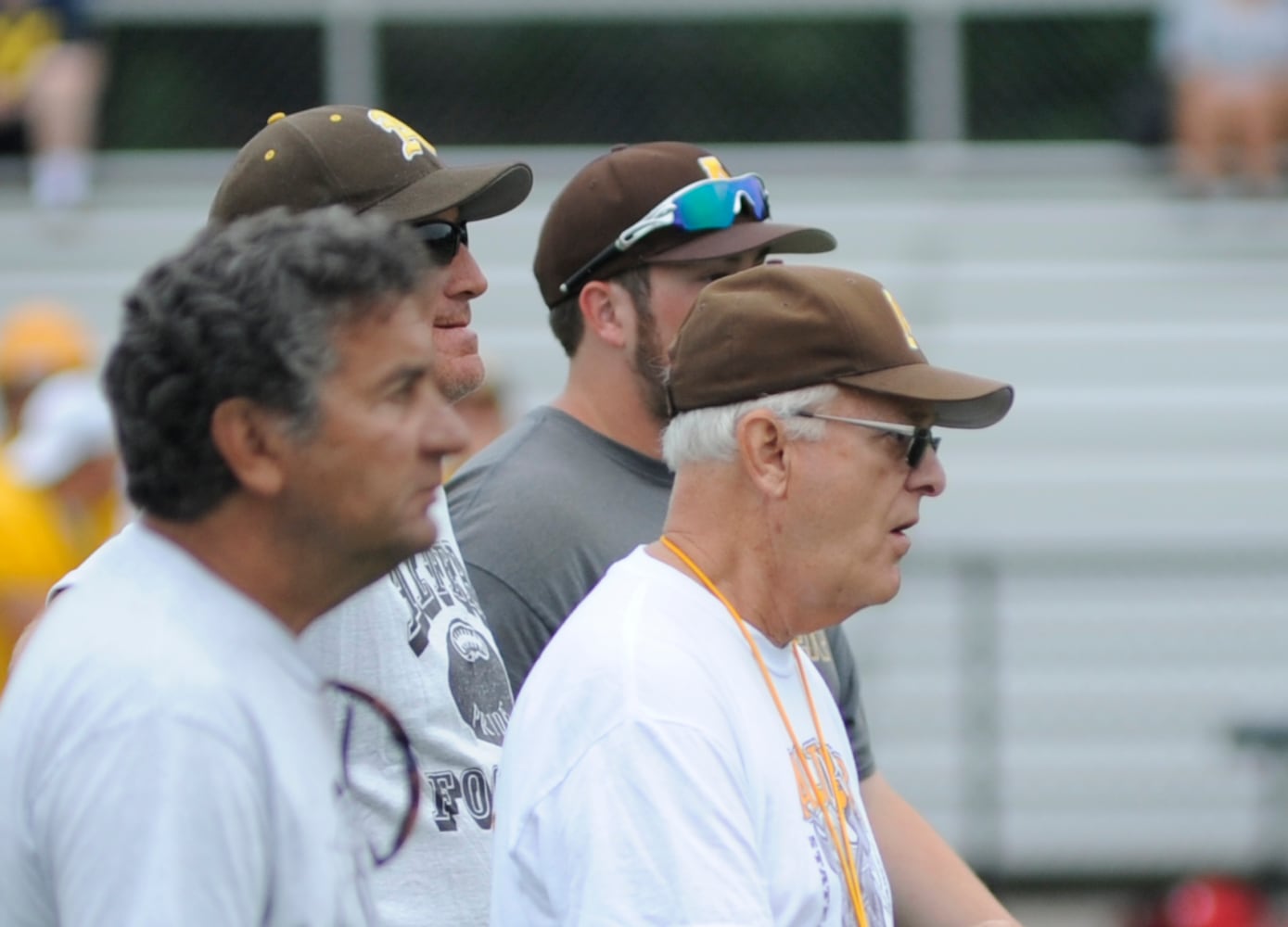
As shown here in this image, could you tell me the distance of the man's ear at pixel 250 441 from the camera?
156 cm

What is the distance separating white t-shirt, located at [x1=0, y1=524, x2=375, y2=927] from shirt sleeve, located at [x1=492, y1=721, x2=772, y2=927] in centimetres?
38

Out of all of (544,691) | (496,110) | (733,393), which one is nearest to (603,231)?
(733,393)

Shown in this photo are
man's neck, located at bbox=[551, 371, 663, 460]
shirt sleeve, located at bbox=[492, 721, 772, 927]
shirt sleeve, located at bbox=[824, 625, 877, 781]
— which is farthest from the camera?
man's neck, located at bbox=[551, 371, 663, 460]

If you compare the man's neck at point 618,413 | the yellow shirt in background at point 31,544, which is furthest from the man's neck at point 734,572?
the yellow shirt in background at point 31,544

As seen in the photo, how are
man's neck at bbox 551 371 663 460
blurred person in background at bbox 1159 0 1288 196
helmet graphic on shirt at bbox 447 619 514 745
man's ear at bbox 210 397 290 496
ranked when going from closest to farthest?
man's ear at bbox 210 397 290 496 < helmet graphic on shirt at bbox 447 619 514 745 < man's neck at bbox 551 371 663 460 < blurred person in background at bbox 1159 0 1288 196

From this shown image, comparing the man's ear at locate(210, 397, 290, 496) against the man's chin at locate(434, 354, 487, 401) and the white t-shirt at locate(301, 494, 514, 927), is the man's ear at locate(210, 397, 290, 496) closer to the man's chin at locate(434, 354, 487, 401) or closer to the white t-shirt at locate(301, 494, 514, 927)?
the white t-shirt at locate(301, 494, 514, 927)

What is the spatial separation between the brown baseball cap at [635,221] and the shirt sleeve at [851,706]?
0.61 m

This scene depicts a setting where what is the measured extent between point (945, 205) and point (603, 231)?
559 centimetres

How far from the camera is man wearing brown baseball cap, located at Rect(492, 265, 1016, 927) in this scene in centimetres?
192

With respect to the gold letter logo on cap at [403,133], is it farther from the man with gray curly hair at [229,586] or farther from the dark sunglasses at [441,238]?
the man with gray curly hair at [229,586]

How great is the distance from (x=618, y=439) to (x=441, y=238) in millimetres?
551

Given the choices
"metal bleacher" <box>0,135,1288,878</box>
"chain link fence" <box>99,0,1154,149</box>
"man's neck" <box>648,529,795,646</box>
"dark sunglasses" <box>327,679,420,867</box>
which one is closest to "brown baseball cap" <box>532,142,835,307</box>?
"man's neck" <box>648,529,795,646</box>

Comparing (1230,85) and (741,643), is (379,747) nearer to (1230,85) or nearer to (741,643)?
(741,643)

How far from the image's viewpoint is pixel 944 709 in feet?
24.4
